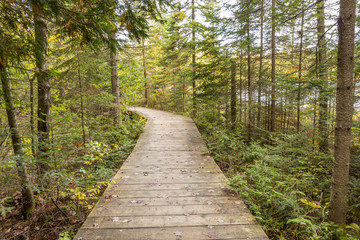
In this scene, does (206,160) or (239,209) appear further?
(206,160)

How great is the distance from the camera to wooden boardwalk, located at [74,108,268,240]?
2.60m

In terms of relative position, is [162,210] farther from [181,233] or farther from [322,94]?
[322,94]

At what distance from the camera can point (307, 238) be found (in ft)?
8.71

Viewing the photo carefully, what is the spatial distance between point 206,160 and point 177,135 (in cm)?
293

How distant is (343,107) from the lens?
Answer: 3289mm

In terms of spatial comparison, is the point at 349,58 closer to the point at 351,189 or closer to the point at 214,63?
the point at 351,189

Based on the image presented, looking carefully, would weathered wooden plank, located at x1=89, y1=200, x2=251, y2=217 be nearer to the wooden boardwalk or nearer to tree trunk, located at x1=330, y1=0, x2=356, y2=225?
the wooden boardwalk

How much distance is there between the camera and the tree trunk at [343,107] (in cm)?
312

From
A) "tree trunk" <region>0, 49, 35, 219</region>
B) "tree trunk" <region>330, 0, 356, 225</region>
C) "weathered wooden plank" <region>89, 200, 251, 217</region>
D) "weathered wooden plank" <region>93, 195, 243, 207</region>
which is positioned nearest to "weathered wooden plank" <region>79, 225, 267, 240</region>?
"weathered wooden plank" <region>89, 200, 251, 217</region>

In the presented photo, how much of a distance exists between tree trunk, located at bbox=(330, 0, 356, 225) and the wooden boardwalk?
1.98 metres

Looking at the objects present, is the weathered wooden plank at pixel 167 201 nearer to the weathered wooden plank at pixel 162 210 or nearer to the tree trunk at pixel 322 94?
the weathered wooden plank at pixel 162 210

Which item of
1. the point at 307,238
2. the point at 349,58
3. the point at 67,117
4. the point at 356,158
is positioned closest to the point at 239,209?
the point at 307,238

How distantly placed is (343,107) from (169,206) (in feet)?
12.4

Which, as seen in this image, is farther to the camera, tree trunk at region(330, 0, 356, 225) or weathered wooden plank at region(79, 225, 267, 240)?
tree trunk at region(330, 0, 356, 225)
